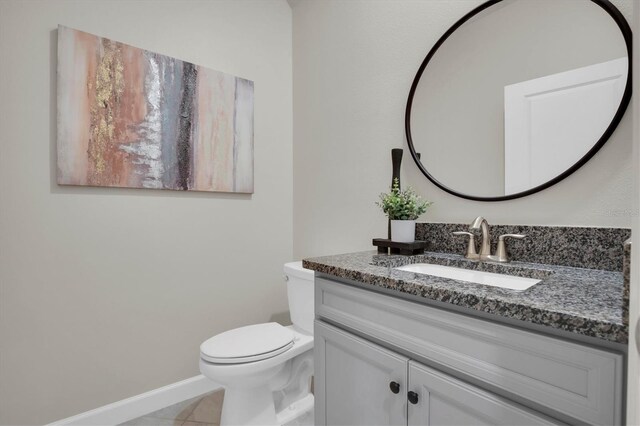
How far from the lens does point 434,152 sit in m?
1.47

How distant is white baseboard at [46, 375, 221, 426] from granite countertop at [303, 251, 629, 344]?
1.30m

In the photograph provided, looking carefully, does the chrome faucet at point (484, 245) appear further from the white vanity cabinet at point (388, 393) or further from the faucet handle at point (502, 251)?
the white vanity cabinet at point (388, 393)

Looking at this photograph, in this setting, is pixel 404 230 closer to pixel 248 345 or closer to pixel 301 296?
pixel 301 296

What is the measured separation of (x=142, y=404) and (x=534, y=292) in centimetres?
192

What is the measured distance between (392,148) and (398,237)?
0.52m

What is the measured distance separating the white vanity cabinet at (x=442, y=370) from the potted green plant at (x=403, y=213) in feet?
1.35

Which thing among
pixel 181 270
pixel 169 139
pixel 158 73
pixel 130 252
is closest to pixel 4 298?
pixel 130 252

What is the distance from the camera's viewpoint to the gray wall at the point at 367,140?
107 cm

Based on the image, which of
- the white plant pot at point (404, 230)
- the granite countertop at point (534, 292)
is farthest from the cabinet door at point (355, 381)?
the white plant pot at point (404, 230)

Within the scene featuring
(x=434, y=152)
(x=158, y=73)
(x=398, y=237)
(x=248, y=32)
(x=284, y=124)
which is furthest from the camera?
(x=284, y=124)

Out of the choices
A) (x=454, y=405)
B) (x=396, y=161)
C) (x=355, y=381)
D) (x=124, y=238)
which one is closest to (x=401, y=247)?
(x=396, y=161)

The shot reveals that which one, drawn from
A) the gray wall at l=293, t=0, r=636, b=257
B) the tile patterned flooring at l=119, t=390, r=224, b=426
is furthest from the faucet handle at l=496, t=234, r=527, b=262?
the tile patterned flooring at l=119, t=390, r=224, b=426

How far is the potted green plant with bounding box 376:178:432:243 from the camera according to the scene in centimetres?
135

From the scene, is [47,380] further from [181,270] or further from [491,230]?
[491,230]
